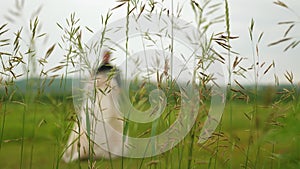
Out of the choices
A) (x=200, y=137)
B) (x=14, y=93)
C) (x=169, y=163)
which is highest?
(x=14, y=93)

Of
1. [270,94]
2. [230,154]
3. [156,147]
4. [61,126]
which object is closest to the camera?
[270,94]

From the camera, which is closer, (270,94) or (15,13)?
(270,94)

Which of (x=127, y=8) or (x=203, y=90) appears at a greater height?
(x=127, y=8)

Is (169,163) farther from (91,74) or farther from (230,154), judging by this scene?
(91,74)

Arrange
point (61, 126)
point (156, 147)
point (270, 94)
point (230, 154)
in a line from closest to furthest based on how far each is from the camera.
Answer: point (270, 94) < point (61, 126) < point (230, 154) < point (156, 147)

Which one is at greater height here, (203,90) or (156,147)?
(203,90)

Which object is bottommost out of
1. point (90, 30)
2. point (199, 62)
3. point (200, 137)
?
point (200, 137)

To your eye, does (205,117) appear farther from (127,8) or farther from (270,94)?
(270,94)

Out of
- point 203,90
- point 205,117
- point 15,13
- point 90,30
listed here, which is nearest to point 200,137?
point 205,117

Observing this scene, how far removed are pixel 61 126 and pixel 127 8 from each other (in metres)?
0.53

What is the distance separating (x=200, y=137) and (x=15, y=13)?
0.90 meters

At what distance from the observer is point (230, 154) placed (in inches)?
62.7

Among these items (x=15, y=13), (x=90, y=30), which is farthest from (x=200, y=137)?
(x=15, y=13)

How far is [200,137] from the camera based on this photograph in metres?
1.60
